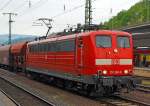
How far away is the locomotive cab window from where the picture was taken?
59.3 feet

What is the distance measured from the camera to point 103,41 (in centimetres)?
1820

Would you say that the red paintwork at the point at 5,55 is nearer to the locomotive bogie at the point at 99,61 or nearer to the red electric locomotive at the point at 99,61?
the locomotive bogie at the point at 99,61

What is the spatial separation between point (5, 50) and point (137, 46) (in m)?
17.3

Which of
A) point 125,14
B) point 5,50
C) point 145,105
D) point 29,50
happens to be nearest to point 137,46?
point 5,50

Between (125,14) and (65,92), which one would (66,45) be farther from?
(125,14)

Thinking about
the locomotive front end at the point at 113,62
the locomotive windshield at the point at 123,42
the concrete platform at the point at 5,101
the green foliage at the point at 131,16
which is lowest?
the concrete platform at the point at 5,101

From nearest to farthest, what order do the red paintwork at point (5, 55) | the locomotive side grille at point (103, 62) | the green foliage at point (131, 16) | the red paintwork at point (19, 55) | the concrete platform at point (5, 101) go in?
the concrete platform at point (5, 101), the locomotive side grille at point (103, 62), the red paintwork at point (19, 55), the red paintwork at point (5, 55), the green foliage at point (131, 16)

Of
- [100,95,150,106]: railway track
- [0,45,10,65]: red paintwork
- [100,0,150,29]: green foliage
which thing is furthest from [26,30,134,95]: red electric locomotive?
[100,0,150,29]: green foliage

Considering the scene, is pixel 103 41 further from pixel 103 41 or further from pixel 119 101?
pixel 119 101

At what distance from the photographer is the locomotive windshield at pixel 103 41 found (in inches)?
711

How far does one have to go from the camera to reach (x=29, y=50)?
3098cm

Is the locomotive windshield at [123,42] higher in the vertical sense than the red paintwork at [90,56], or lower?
higher

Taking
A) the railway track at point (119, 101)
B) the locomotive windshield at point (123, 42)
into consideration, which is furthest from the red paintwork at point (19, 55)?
the railway track at point (119, 101)

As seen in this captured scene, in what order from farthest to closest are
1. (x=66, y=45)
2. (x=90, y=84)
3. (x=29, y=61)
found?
(x=29, y=61) < (x=66, y=45) < (x=90, y=84)
